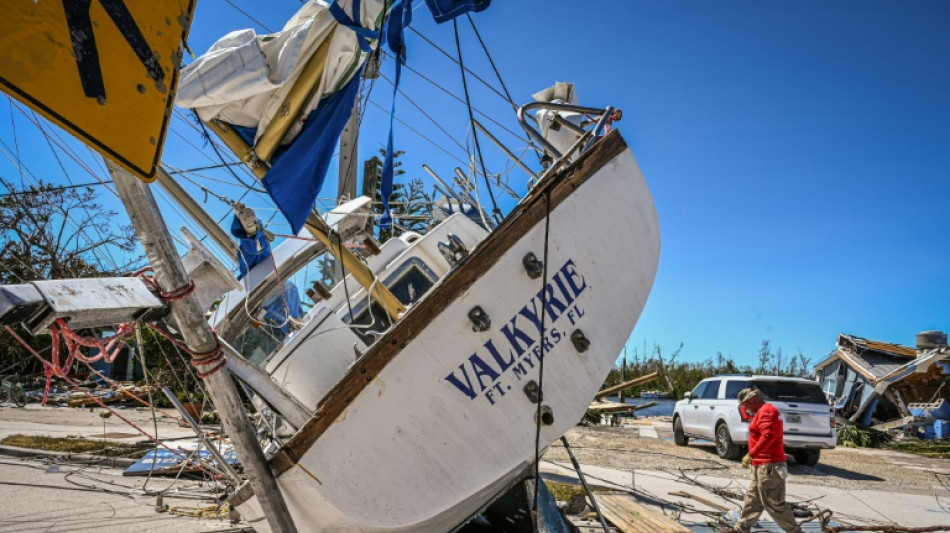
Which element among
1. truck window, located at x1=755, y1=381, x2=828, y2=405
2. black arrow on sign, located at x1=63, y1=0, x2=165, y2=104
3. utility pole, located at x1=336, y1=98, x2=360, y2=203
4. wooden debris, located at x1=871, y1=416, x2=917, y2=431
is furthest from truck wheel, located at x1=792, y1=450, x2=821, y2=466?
black arrow on sign, located at x1=63, y1=0, x2=165, y2=104

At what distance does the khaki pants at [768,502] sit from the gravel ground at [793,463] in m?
3.55

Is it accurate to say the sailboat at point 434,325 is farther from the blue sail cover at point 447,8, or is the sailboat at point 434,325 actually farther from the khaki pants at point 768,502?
the khaki pants at point 768,502

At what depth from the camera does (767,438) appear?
19.9ft

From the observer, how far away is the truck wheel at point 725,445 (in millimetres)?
11234

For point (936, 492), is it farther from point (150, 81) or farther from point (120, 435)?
point (120, 435)

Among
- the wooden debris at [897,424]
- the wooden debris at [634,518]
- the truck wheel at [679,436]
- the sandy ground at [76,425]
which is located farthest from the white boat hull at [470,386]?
the wooden debris at [897,424]

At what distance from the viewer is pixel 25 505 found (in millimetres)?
5133

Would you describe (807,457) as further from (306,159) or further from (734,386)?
(306,159)

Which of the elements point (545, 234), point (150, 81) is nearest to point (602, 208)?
point (545, 234)

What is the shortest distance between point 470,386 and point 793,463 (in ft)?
35.6

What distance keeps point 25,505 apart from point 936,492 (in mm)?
11659

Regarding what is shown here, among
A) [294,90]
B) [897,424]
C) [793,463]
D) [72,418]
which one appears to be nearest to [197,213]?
[294,90]

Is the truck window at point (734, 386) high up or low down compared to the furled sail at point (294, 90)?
down

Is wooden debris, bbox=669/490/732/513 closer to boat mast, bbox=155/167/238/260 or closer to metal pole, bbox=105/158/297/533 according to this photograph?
metal pole, bbox=105/158/297/533
